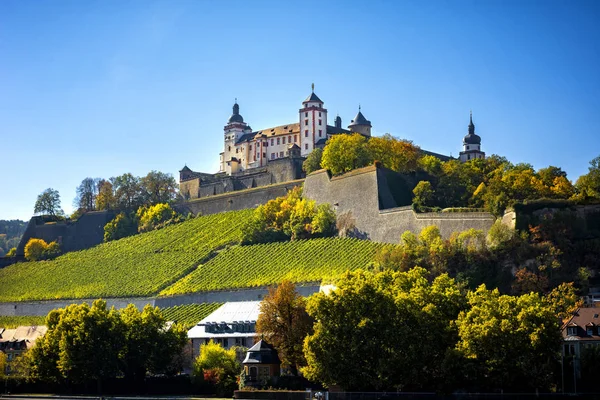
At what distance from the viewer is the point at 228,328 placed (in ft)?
245

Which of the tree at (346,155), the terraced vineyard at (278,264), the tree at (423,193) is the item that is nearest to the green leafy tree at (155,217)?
the terraced vineyard at (278,264)

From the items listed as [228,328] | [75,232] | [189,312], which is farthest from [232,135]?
[228,328]

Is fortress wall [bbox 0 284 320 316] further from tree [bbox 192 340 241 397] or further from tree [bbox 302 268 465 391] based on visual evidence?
tree [bbox 302 268 465 391]

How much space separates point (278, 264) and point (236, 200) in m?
27.3

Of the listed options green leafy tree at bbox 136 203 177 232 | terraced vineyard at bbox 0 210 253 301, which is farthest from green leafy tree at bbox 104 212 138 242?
terraced vineyard at bbox 0 210 253 301

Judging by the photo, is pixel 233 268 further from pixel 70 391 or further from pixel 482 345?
pixel 482 345

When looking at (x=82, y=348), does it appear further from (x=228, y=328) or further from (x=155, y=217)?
(x=155, y=217)

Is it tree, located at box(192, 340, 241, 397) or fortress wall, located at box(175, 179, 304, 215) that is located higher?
fortress wall, located at box(175, 179, 304, 215)

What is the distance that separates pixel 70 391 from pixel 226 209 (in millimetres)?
49113

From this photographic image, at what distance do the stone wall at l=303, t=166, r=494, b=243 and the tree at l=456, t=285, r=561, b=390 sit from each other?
2355cm

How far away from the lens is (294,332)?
62.7 meters

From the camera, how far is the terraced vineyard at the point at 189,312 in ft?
271

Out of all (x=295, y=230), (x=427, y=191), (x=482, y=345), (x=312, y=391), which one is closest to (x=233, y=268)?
(x=295, y=230)

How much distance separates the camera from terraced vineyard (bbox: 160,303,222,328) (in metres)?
82.7
